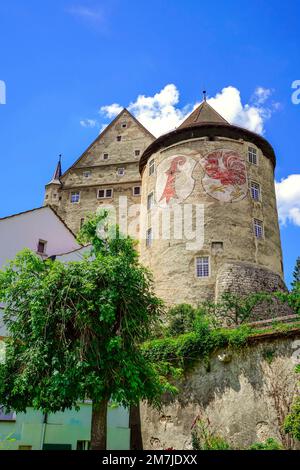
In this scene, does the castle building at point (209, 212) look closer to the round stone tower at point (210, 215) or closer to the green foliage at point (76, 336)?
the round stone tower at point (210, 215)

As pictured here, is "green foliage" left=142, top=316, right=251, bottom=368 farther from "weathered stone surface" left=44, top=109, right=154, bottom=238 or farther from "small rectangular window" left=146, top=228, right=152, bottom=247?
"weathered stone surface" left=44, top=109, right=154, bottom=238

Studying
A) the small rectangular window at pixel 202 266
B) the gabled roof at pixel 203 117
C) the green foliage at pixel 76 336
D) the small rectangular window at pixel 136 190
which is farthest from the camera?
the small rectangular window at pixel 136 190

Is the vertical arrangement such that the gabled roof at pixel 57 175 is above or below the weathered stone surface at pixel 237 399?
above

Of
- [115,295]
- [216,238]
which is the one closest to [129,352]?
[115,295]

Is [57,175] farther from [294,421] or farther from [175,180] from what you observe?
[294,421]

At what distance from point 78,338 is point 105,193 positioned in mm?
27985

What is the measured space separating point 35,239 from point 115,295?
8.50 metres

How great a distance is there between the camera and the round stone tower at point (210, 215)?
25.6 m

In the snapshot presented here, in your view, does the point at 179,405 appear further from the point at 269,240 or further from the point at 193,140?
the point at 193,140

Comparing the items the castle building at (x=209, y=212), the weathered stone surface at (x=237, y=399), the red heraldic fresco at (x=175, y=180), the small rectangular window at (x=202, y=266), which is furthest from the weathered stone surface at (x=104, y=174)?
the weathered stone surface at (x=237, y=399)

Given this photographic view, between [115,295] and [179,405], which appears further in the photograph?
[179,405]

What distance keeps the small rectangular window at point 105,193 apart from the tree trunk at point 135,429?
23808mm

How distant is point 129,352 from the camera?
1143 centimetres

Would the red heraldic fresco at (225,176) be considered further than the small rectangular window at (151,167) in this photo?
No
